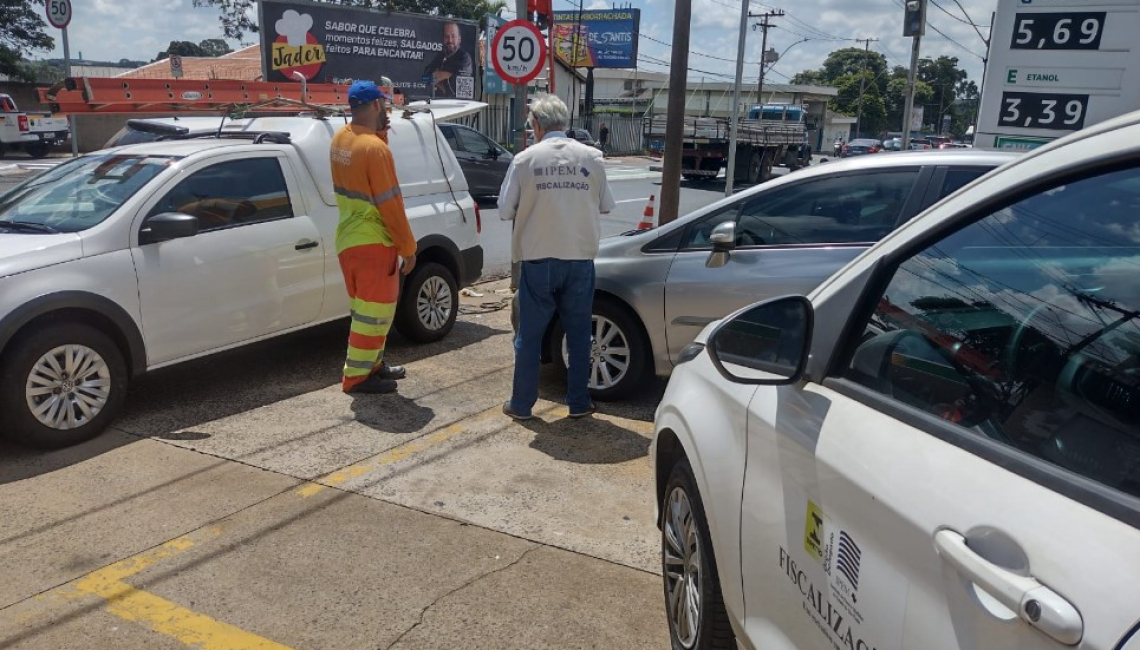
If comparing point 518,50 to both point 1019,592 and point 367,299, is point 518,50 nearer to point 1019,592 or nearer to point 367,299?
point 367,299

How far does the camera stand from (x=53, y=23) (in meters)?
14.6

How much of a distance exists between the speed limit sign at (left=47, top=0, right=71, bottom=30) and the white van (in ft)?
30.8

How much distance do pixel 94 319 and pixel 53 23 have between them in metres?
12.3

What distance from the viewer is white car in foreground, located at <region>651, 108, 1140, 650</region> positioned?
140 cm

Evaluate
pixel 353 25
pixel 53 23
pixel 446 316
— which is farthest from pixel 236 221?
pixel 353 25

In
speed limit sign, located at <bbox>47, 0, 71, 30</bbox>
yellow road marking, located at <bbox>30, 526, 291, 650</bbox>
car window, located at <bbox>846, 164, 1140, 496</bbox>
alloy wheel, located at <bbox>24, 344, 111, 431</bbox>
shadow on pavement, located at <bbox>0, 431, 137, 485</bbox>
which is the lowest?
yellow road marking, located at <bbox>30, 526, 291, 650</bbox>

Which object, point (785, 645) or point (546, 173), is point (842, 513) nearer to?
point (785, 645)

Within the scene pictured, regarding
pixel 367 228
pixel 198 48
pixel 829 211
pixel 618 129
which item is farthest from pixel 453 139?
pixel 198 48

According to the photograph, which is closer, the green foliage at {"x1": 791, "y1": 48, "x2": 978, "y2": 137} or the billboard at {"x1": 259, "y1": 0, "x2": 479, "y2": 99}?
the billboard at {"x1": 259, "y1": 0, "x2": 479, "y2": 99}

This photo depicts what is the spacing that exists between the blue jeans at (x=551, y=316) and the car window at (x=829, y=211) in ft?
3.39

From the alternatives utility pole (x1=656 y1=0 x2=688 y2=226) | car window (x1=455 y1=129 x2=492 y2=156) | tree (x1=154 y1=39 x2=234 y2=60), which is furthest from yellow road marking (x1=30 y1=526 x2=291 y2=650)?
tree (x1=154 y1=39 x2=234 y2=60)

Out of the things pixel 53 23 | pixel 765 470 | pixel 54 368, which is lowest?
pixel 54 368

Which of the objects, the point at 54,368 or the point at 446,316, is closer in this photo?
the point at 54,368

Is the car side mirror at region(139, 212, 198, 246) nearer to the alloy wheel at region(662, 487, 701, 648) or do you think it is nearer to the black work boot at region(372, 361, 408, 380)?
the black work boot at region(372, 361, 408, 380)
